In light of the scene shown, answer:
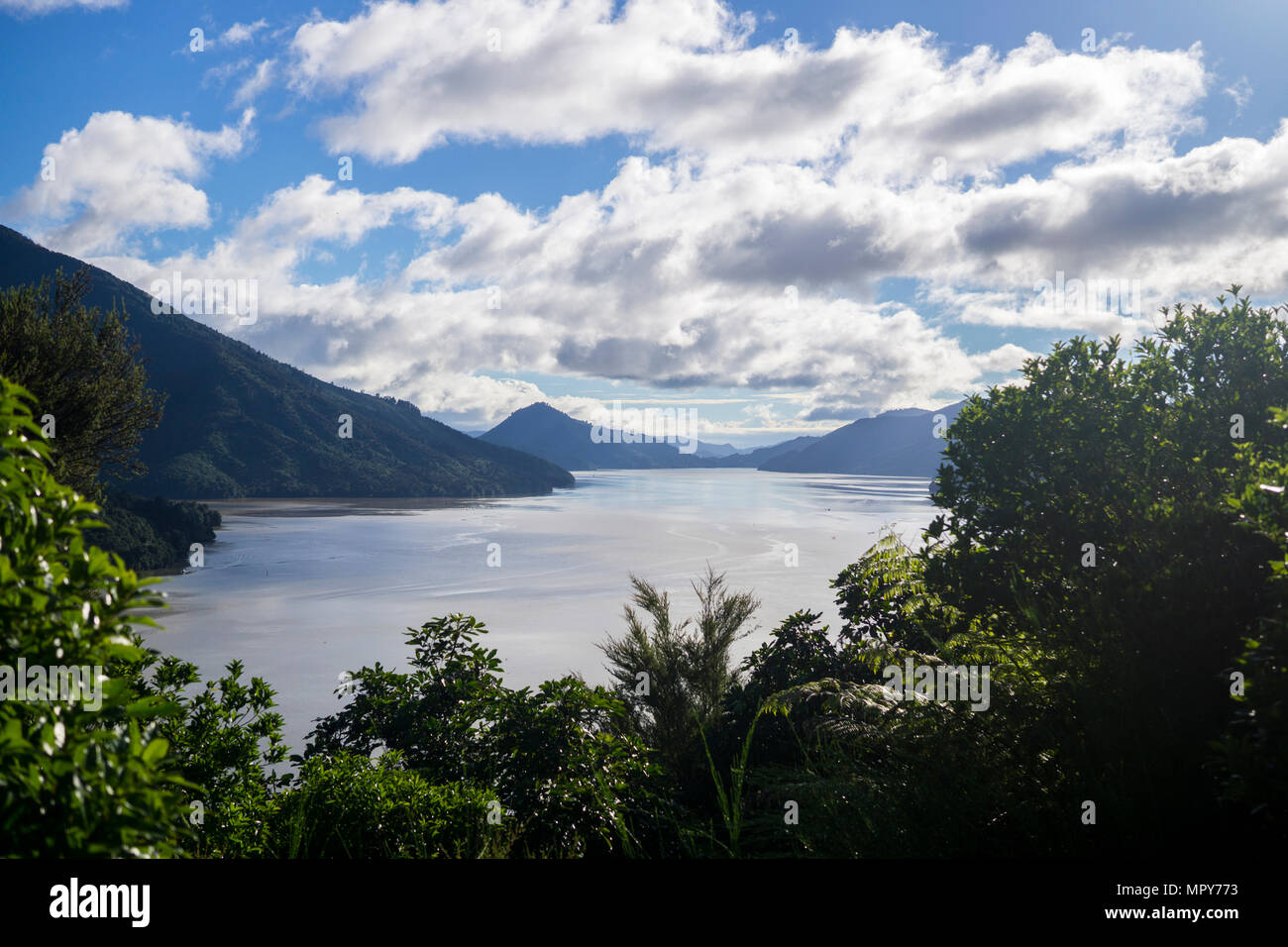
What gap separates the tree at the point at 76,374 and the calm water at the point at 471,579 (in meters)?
9.14

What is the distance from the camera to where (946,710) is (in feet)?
18.2

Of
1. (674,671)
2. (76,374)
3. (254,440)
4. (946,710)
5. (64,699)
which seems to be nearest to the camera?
(64,699)

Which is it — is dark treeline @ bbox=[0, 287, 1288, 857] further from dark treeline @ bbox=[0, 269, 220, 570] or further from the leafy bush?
dark treeline @ bbox=[0, 269, 220, 570]

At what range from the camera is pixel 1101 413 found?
8.95 m

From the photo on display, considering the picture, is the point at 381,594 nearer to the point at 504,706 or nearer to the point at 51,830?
the point at 504,706

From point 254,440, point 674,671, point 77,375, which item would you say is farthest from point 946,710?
point 254,440

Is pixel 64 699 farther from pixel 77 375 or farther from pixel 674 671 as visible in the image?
pixel 674 671

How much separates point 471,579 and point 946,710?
140ft

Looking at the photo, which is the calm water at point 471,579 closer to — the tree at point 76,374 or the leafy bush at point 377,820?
the tree at point 76,374

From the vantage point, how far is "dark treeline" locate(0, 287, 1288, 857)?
79.9 inches

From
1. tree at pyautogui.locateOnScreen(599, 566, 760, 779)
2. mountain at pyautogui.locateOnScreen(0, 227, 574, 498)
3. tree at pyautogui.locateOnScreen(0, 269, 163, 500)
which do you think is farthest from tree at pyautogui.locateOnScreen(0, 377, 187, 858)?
mountain at pyautogui.locateOnScreen(0, 227, 574, 498)

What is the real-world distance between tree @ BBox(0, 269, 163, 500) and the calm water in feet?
30.0
